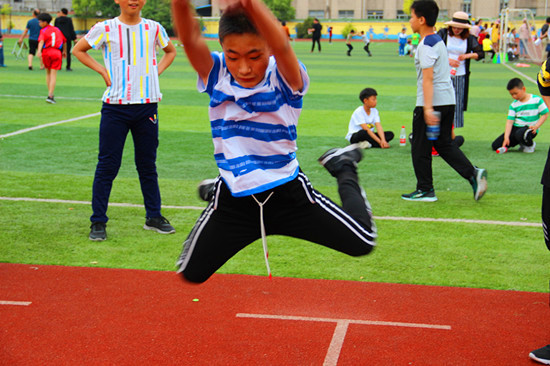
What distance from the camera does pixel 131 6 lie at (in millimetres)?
6816

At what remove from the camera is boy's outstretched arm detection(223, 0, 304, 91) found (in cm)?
321

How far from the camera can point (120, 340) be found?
4.81 meters

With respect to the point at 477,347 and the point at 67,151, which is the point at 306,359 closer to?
the point at 477,347

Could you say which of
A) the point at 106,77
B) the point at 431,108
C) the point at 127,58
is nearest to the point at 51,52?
the point at 106,77

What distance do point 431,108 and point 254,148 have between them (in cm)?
493

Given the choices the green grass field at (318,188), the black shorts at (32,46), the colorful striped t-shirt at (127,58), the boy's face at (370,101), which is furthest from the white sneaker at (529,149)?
the black shorts at (32,46)

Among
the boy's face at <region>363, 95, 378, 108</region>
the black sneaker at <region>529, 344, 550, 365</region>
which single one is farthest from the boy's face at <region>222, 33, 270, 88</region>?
the boy's face at <region>363, 95, 378, 108</region>

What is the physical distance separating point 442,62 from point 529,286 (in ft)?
11.7

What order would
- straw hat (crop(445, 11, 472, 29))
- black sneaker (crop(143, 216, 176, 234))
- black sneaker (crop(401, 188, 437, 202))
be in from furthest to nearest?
straw hat (crop(445, 11, 472, 29)) < black sneaker (crop(401, 188, 437, 202)) < black sneaker (crop(143, 216, 176, 234))

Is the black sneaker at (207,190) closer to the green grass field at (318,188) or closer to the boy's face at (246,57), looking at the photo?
the boy's face at (246,57)

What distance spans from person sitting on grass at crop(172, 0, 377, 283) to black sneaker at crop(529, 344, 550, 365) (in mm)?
1320

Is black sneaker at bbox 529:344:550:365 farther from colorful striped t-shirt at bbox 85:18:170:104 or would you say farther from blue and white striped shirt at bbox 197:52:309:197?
colorful striped t-shirt at bbox 85:18:170:104

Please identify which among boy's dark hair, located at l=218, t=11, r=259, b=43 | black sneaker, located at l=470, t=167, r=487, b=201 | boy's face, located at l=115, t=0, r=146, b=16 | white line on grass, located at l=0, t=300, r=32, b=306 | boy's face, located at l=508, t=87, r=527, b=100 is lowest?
white line on grass, located at l=0, t=300, r=32, b=306

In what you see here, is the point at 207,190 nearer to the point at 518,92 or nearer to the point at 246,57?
the point at 246,57
